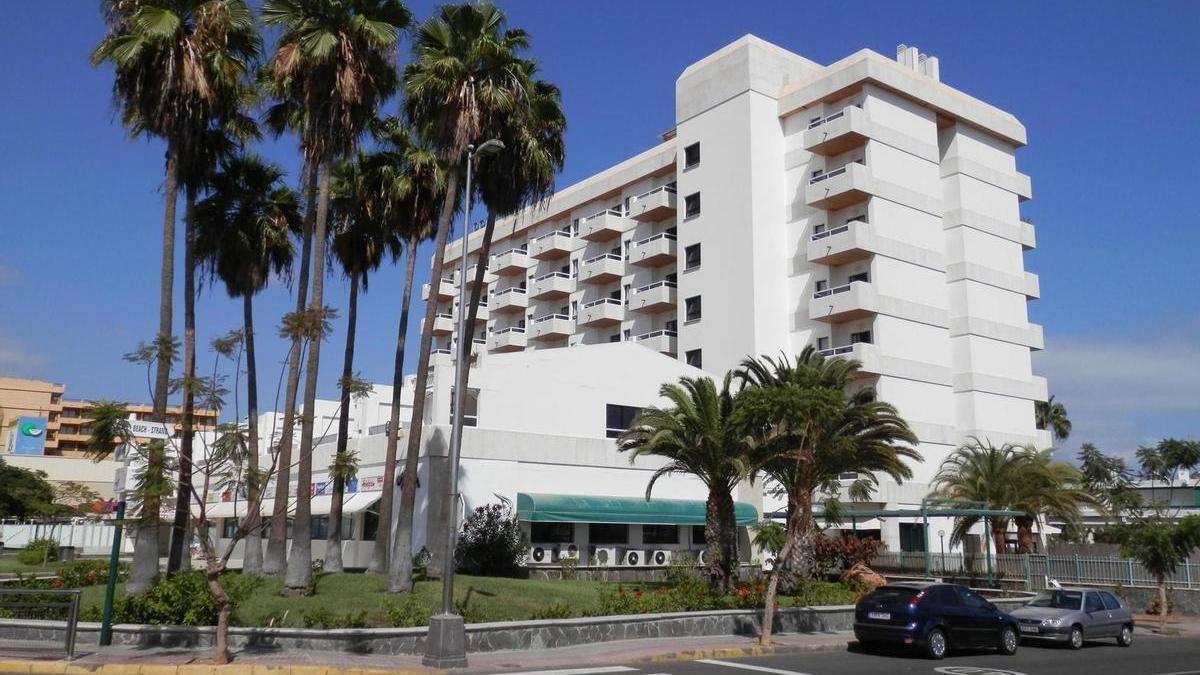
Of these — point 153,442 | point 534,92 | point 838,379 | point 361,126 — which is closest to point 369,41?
point 361,126

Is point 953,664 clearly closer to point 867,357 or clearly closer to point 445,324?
point 867,357

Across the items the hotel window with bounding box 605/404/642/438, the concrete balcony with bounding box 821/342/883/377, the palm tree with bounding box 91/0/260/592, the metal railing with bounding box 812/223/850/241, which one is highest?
the metal railing with bounding box 812/223/850/241

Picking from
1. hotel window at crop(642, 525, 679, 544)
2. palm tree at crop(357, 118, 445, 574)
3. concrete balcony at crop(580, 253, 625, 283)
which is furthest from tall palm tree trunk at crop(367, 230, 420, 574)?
concrete balcony at crop(580, 253, 625, 283)

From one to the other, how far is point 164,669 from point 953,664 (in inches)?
578

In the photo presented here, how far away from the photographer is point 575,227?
68625mm

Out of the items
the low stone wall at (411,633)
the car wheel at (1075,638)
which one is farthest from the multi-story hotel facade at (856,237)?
the low stone wall at (411,633)

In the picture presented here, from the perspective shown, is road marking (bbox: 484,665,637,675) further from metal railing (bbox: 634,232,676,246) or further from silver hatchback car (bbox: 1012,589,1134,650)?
metal railing (bbox: 634,232,676,246)

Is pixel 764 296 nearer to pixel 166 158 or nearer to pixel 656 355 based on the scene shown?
pixel 656 355

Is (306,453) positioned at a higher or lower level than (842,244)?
lower

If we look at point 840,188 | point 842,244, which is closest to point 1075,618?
point 842,244

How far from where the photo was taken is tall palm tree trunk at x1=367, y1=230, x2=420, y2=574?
2922 centimetres

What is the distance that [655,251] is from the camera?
5816cm

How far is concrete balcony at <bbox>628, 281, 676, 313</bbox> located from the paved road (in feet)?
120

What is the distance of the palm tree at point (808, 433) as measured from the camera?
22594 mm
